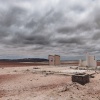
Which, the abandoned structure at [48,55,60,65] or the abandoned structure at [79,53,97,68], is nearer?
the abandoned structure at [79,53,97,68]

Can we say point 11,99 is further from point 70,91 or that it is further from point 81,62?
point 81,62

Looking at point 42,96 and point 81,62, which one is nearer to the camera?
point 42,96

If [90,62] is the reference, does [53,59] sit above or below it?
above

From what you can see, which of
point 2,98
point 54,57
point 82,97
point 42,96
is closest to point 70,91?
point 82,97

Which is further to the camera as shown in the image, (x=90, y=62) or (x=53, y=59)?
(x=53, y=59)

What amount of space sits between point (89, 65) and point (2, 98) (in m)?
27.3

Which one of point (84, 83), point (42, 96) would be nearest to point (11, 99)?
point (42, 96)

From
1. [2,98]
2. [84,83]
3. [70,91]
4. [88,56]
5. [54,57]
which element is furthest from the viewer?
[54,57]

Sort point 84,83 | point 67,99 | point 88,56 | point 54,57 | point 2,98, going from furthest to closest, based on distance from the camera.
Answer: point 54,57 → point 88,56 → point 84,83 → point 2,98 → point 67,99

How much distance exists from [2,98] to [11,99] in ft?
2.33

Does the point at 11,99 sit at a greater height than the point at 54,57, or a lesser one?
lesser

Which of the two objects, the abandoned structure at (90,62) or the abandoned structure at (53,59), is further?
Result: the abandoned structure at (53,59)

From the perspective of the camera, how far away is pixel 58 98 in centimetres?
1076

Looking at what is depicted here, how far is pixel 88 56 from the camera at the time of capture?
36000mm
